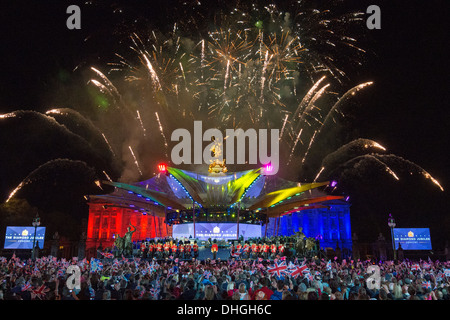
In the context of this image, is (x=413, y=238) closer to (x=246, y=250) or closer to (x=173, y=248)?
(x=246, y=250)

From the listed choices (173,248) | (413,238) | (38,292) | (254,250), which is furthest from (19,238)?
(413,238)

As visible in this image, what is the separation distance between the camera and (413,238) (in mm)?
41094

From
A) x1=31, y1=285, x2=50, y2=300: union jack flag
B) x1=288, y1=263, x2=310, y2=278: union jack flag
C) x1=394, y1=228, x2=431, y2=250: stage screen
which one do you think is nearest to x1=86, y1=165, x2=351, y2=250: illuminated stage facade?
x1=394, y1=228, x2=431, y2=250: stage screen

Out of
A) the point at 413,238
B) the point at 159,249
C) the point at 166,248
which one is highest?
the point at 413,238

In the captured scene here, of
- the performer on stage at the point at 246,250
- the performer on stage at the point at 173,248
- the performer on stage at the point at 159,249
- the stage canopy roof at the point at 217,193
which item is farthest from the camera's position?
the stage canopy roof at the point at 217,193

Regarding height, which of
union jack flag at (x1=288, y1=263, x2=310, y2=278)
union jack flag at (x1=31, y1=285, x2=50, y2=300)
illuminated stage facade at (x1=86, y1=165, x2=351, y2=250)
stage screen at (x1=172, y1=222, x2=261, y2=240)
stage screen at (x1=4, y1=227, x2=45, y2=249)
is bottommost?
union jack flag at (x1=31, y1=285, x2=50, y2=300)

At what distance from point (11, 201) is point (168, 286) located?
59886mm

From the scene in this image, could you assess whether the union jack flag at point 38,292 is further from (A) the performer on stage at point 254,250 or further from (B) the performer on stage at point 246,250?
(A) the performer on stage at point 254,250

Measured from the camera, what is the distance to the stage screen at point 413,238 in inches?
1608

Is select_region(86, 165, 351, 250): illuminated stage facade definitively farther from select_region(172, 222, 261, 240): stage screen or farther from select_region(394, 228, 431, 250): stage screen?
select_region(394, 228, 431, 250): stage screen

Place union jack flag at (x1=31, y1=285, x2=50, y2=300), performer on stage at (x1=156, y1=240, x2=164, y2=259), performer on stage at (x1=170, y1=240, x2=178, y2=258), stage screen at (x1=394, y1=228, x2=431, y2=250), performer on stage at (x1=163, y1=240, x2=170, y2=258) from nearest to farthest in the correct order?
union jack flag at (x1=31, y1=285, x2=50, y2=300) → performer on stage at (x1=156, y1=240, x2=164, y2=259) → performer on stage at (x1=163, y1=240, x2=170, y2=258) → performer on stage at (x1=170, y1=240, x2=178, y2=258) → stage screen at (x1=394, y1=228, x2=431, y2=250)

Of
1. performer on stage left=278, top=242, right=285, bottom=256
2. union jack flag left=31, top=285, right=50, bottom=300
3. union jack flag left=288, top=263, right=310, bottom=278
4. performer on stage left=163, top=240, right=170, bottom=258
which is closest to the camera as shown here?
union jack flag left=31, top=285, right=50, bottom=300

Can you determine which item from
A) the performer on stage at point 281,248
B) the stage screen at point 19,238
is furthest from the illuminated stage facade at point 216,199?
the performer on stage at point 281,248

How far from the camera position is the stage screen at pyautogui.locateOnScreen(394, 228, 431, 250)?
1608 inches
